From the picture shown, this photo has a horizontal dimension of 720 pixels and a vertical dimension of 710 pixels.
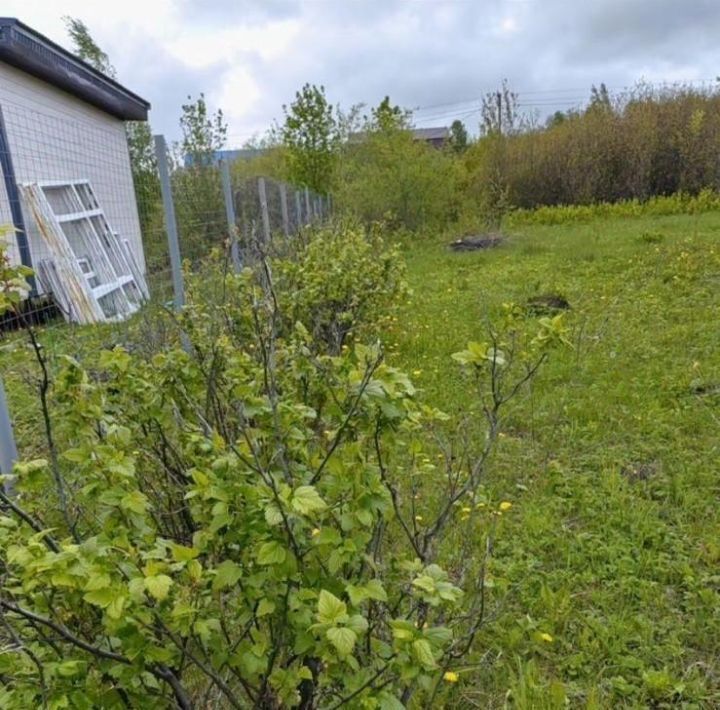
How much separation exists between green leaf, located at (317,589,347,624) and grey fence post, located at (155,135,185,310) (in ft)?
11.2

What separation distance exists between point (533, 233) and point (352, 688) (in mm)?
13286

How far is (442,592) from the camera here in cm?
111

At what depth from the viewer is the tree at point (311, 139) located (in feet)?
45.1

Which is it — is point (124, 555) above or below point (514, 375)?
above

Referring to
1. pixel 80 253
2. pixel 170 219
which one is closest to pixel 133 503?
pixel 170 219

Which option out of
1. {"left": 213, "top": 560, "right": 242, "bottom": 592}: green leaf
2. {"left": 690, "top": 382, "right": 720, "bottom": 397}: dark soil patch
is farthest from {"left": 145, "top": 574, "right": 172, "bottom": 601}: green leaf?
{"left": 690, "top": 382, "right": 720, "bottom": 397}: dark soil patch

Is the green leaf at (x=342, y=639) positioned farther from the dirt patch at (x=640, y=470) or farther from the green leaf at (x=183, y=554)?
the dirt patch at (x=640, y=470)

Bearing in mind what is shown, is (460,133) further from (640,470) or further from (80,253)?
(640,470)

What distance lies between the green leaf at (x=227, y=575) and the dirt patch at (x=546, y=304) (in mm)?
5792

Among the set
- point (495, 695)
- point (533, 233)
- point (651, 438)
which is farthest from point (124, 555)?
point (533, 233)

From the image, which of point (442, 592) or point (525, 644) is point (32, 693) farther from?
point (525, 644)

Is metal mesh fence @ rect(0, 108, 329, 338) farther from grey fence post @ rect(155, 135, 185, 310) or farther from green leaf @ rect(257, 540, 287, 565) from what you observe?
green leaf @ rect(257, 540, 287, 565)

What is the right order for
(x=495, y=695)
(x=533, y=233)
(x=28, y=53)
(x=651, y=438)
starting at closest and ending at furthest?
(x=495, y=695) < (x=651, y=438) < (x=28, y=53) < (x=533, y=233)

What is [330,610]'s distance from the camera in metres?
1.00
